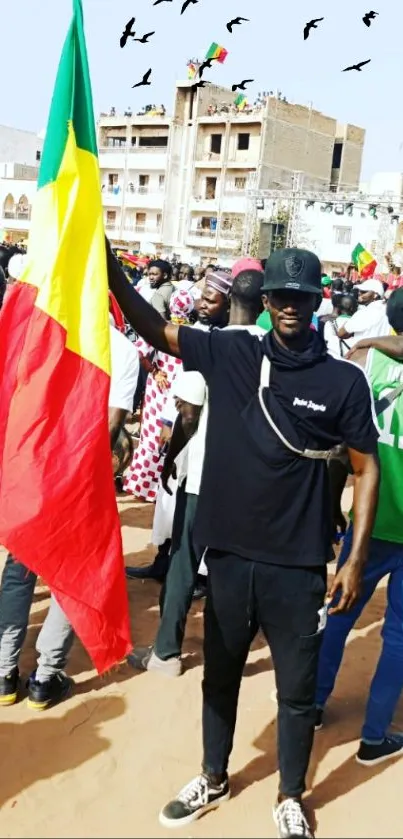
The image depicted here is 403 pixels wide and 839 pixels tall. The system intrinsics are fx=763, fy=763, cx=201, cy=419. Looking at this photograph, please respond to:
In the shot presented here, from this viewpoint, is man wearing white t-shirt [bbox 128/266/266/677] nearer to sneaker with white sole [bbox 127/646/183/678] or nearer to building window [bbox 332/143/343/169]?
sneaker with white sole [bbox 127/646/183/678]

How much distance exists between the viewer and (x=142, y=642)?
4379 mm

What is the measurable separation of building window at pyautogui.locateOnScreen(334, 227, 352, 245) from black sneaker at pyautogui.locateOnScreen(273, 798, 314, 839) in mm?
38912

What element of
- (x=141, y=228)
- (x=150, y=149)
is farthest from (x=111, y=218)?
(x=150, y=149)

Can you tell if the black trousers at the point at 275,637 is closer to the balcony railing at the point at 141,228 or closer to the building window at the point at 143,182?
the balcony railing at the point at 141,228

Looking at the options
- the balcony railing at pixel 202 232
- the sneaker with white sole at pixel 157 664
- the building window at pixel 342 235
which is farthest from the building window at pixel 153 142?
the sneaker with white sole at pixel 157 664

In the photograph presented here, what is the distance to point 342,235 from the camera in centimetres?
4003

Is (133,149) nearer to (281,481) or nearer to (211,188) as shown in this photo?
(211,188)

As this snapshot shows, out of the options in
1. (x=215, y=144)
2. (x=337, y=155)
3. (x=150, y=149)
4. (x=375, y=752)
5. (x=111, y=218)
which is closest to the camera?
(x=375, y=752)

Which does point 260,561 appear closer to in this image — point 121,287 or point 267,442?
point 267,442

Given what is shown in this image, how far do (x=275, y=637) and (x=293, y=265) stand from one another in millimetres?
1292

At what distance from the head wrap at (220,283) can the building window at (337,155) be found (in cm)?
5137

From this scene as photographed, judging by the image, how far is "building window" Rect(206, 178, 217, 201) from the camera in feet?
159

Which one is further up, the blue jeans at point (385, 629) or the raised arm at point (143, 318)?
the raised arm at point (143, 318)

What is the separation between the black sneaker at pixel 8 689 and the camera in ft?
11.7
